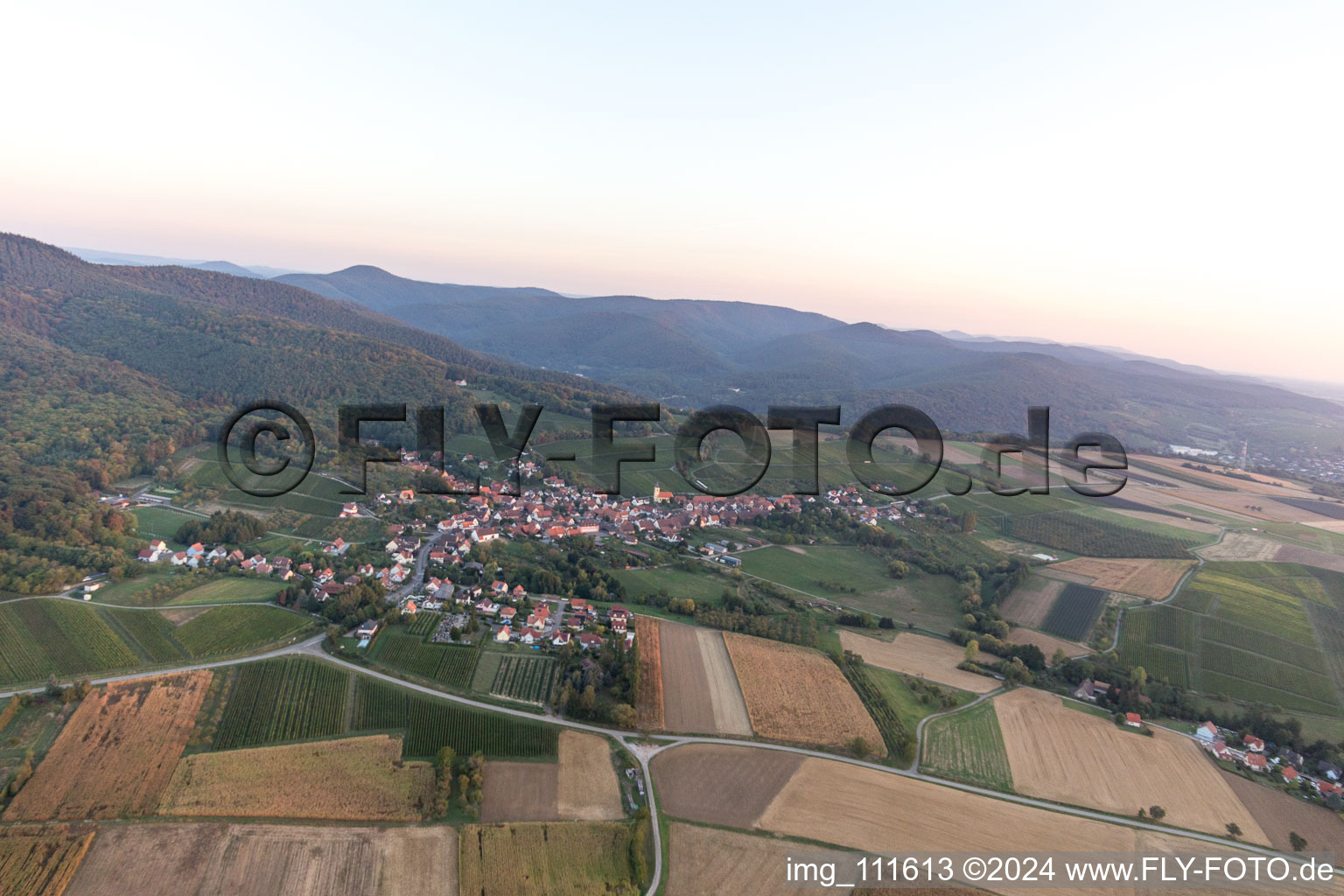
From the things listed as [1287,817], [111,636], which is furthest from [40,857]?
[1287,817]

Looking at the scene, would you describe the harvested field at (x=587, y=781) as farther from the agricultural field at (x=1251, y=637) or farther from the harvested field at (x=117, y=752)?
the agricultural field at (x=1251, y=637)

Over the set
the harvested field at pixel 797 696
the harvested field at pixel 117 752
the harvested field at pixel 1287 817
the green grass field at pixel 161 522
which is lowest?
the harvested field at pixel 1287 817

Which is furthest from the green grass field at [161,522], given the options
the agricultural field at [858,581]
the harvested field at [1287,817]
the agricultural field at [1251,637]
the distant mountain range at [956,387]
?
the distant mountain range at [956,387]

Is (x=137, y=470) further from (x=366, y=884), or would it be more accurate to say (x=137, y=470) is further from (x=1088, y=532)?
(x=1088, y=532)

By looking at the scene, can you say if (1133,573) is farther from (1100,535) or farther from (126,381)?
(126,381)

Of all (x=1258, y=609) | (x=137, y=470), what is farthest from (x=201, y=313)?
(x=1258, y=609)
